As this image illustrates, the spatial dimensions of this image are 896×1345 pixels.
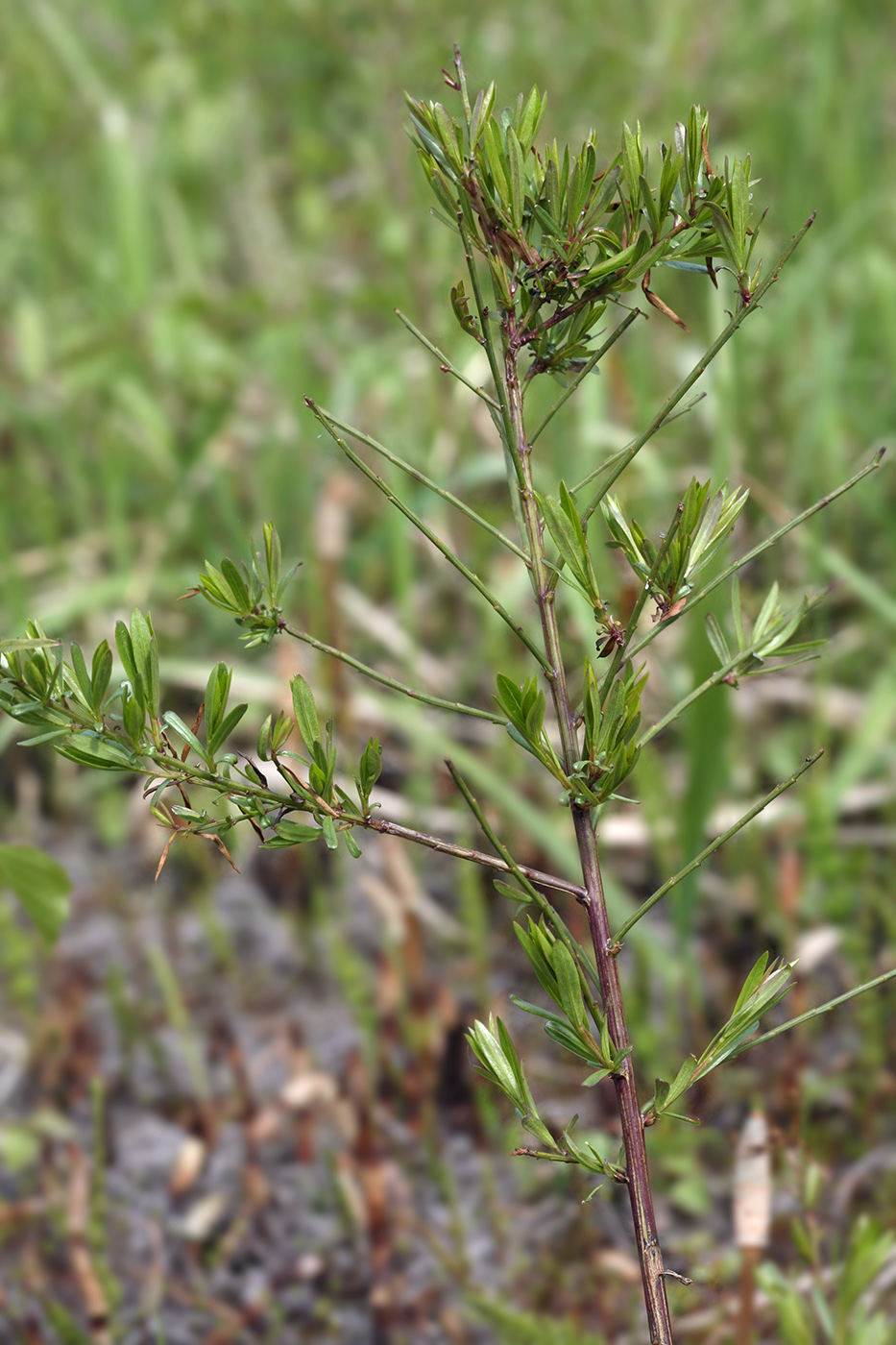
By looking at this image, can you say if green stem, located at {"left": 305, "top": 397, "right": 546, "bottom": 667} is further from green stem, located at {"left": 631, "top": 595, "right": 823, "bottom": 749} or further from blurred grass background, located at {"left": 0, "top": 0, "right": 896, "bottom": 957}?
blurred grass background, located at {"left": 0, "top": 0, "right": 896, "bottom": 957}

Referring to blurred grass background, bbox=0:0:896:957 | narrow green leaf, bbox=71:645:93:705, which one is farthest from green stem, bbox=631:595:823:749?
blurred grass background, bbox=0:0:896:957

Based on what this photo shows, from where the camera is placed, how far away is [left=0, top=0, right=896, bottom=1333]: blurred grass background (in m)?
1.83

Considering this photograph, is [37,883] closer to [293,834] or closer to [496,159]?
[293,834]

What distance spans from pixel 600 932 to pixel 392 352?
219 centimetres

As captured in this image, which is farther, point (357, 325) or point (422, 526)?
point (357, 325)

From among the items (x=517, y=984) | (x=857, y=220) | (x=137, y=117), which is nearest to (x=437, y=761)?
(x=517, y=984)

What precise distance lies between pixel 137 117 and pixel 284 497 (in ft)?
4.90

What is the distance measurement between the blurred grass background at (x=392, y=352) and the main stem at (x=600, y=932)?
0.82 m

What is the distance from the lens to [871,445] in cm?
219

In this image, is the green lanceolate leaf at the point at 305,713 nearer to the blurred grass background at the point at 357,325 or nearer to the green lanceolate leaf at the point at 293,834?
the green lanceolate leaf at the point at 293,834

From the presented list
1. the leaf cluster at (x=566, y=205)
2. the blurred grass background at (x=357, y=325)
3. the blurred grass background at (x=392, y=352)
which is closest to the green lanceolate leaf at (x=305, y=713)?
the leaf cluster at (x=566, y=205)

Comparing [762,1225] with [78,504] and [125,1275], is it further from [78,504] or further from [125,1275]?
[78,504]

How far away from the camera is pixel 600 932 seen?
25.4 inches

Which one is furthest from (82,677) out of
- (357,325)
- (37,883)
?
(357,325)
